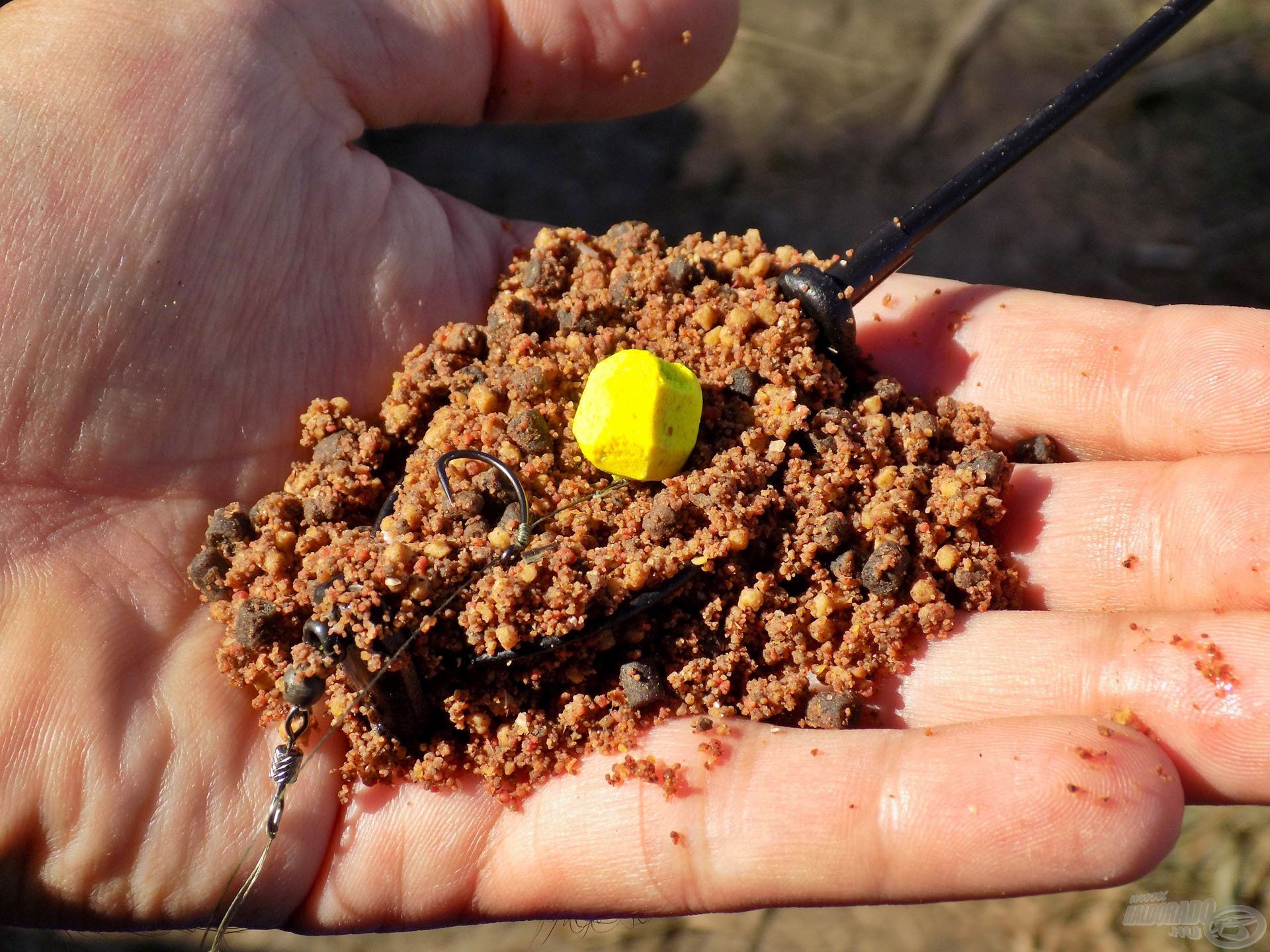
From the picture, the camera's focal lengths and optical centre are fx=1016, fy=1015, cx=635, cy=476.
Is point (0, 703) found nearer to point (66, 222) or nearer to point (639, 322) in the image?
point (66, 222)

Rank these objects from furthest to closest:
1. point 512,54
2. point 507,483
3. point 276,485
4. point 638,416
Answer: point 512,54
point 276,485
point 507,483
point 638,416

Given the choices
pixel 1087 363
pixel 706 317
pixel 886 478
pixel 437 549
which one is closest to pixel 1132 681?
pixel 886 478

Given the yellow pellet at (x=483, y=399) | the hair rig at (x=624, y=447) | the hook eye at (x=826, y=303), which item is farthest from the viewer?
the hook eye at (x=826, y=303)

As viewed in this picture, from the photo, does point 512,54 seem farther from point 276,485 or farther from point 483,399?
point 276,485

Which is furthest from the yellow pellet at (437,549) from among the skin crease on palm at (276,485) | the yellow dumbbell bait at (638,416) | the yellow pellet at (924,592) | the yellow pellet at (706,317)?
the yellow pellet at (924,592)

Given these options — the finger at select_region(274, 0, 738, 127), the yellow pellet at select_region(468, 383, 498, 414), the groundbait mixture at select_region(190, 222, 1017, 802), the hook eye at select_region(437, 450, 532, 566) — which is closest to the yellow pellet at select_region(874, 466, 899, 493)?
the groundbait mixture at select_region(190, 222, 1017, 802)

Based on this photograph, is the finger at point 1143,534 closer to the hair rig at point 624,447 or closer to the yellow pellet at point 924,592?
the yellow pellet at point 924,592

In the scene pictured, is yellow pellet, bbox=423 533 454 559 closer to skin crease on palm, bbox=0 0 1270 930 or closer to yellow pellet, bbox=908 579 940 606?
skin crease on palm, bbox=0 0 1270 930

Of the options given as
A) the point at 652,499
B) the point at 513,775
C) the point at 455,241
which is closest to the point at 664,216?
the point at 455,241
